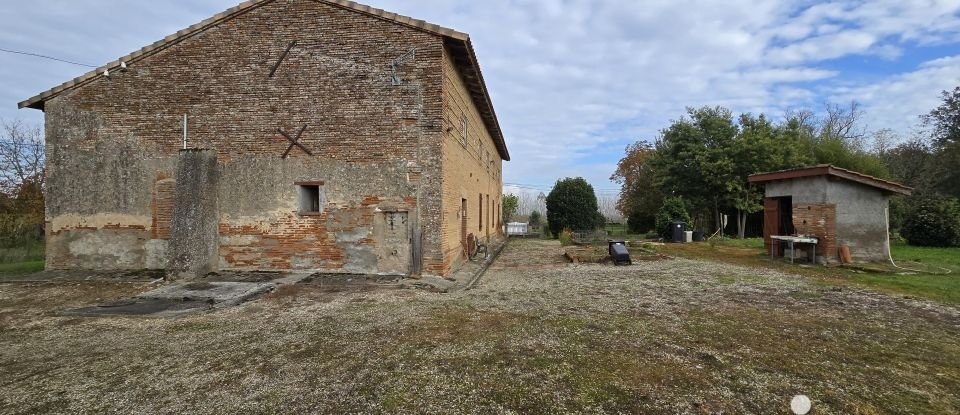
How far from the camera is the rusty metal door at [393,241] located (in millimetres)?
9719

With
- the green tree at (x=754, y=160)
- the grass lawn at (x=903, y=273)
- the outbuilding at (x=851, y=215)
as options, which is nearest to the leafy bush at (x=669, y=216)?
the green tree at (x=754, y=160)

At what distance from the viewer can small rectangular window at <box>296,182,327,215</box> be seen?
9.89 metres

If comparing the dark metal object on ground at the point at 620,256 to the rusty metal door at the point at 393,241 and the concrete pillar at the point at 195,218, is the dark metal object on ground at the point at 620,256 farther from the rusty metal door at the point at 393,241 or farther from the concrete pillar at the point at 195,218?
the concrete pillar at the point at 195,218

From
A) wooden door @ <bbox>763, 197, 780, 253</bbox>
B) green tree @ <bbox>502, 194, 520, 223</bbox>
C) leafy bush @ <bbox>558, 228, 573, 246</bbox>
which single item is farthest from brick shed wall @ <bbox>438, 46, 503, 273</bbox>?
green tree @ <bbox>502, 194, 520, 223</bbox>

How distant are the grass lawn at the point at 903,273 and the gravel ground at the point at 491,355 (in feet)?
4.42

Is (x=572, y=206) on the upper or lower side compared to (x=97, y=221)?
upper

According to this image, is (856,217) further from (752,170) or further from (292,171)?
(292,171)

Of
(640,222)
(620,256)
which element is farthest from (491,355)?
(640,222)

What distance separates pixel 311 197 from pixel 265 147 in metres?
1.51

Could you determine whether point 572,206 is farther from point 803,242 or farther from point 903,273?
point 903,273

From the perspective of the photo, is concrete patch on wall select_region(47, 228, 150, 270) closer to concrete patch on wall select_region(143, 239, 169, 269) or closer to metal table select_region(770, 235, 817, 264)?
concrete patch on wall select_region(143, 239, 169, 269)

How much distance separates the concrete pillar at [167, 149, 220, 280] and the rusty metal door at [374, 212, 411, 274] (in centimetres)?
379

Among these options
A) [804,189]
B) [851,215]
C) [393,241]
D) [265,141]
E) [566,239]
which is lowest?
[566,239]

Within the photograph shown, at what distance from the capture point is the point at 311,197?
1027 centimetres
